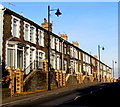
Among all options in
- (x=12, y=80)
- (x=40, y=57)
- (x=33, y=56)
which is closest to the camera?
(x=12, y=80)

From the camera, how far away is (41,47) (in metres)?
33.2

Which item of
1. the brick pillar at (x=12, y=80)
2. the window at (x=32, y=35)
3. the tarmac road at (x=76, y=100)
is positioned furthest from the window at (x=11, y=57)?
the tarmac road at (x=76, y=100)

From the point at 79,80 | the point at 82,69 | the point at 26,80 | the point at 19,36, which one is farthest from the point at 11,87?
the point at 82,69

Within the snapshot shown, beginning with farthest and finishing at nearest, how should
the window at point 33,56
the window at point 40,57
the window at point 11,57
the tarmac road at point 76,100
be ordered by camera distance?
the window at point 40,57, the window at point 33,56, the window at point 11,57, the tarmac road at point 76,100

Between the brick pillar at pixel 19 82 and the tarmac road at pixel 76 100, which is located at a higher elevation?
the brick pillar at pixel 19 82

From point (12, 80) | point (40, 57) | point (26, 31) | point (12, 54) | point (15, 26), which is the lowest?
point (12, 80)

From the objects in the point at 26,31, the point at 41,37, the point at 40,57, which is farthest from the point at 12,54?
the point at 41,37

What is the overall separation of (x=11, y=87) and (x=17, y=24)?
833cm

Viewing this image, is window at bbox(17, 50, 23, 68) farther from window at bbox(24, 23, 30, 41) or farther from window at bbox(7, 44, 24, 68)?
window at bbox(24, 23, 30, 41)

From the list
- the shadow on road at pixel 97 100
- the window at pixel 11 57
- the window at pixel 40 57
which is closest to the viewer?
the shadow on road at pixel 97 100

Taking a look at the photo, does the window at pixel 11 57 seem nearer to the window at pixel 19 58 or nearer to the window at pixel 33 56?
the window at pixel 19 58

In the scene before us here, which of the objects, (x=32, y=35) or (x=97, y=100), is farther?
(x=32, y=35)

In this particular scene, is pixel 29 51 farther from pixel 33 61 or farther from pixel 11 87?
pixel 11 87

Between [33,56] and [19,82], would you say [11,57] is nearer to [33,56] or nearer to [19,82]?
[19,82]
